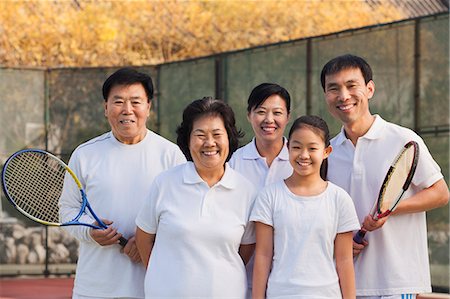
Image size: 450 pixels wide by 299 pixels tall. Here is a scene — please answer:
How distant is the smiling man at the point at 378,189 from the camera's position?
11.8 ft

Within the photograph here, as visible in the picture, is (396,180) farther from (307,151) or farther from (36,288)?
(36,288)

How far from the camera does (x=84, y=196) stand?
3740 mm

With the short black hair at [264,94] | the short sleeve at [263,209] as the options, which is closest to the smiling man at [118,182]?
the short black hair at [264,94]

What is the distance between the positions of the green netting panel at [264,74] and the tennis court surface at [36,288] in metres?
2.29

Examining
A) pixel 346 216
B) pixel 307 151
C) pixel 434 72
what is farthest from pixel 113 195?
pixel 434 72

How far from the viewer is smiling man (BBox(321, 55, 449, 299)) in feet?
11.8

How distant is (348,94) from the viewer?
363 cm

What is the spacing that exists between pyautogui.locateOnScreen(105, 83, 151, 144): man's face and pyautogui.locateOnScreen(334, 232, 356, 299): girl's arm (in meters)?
0.91

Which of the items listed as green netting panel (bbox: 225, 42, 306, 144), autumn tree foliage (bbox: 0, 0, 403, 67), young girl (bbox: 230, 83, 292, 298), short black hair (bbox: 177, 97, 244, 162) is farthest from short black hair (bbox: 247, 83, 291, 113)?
autumn tree foliage (bbox: 0, 0, 403, 67)

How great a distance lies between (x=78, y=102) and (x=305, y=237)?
7.01 meters

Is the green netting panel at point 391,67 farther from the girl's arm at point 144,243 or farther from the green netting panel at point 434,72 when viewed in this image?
the girl's arm at point 144,243

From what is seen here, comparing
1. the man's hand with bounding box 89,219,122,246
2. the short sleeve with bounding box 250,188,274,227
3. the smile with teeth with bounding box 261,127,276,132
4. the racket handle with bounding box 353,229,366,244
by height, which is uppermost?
the smile with teeth with bounding box 261,127,276,132

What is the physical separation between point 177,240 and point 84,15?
15231 mm

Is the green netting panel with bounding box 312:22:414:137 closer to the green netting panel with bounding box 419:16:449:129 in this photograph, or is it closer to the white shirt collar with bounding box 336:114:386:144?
the green netting panel with bounding box 419:16:449:129
